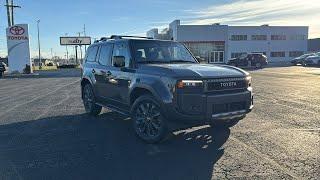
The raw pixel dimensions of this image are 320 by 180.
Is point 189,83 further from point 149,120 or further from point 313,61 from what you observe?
point 313,61

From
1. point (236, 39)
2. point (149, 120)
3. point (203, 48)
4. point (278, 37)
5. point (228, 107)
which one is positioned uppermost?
point (278, 37)

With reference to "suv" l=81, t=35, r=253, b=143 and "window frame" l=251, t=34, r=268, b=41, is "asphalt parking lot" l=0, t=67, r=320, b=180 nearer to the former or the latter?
"suv" l=81, t=35, r=253, b=143

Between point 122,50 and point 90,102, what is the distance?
8.30 feet

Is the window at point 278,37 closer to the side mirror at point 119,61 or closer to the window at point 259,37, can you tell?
the window at point 259,37

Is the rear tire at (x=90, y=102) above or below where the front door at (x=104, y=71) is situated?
below

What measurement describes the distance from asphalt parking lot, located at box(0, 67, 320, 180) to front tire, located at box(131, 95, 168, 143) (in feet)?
0.68

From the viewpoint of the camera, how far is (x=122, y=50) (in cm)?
786

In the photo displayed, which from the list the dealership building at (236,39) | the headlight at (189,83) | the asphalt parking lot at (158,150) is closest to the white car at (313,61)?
the dealership building at (236,39)

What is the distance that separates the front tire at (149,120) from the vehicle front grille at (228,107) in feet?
3.00

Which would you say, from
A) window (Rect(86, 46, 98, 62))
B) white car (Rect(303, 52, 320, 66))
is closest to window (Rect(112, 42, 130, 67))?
window (Rect(86, 46, 98, 62))

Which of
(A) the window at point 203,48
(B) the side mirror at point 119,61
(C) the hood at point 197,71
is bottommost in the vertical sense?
(C) the hood at point 197,71

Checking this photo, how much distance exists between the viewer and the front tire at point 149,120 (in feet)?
21.3

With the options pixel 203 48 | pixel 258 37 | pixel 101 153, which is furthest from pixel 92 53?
pixel 258 37

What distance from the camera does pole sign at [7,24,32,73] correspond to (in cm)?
3769
